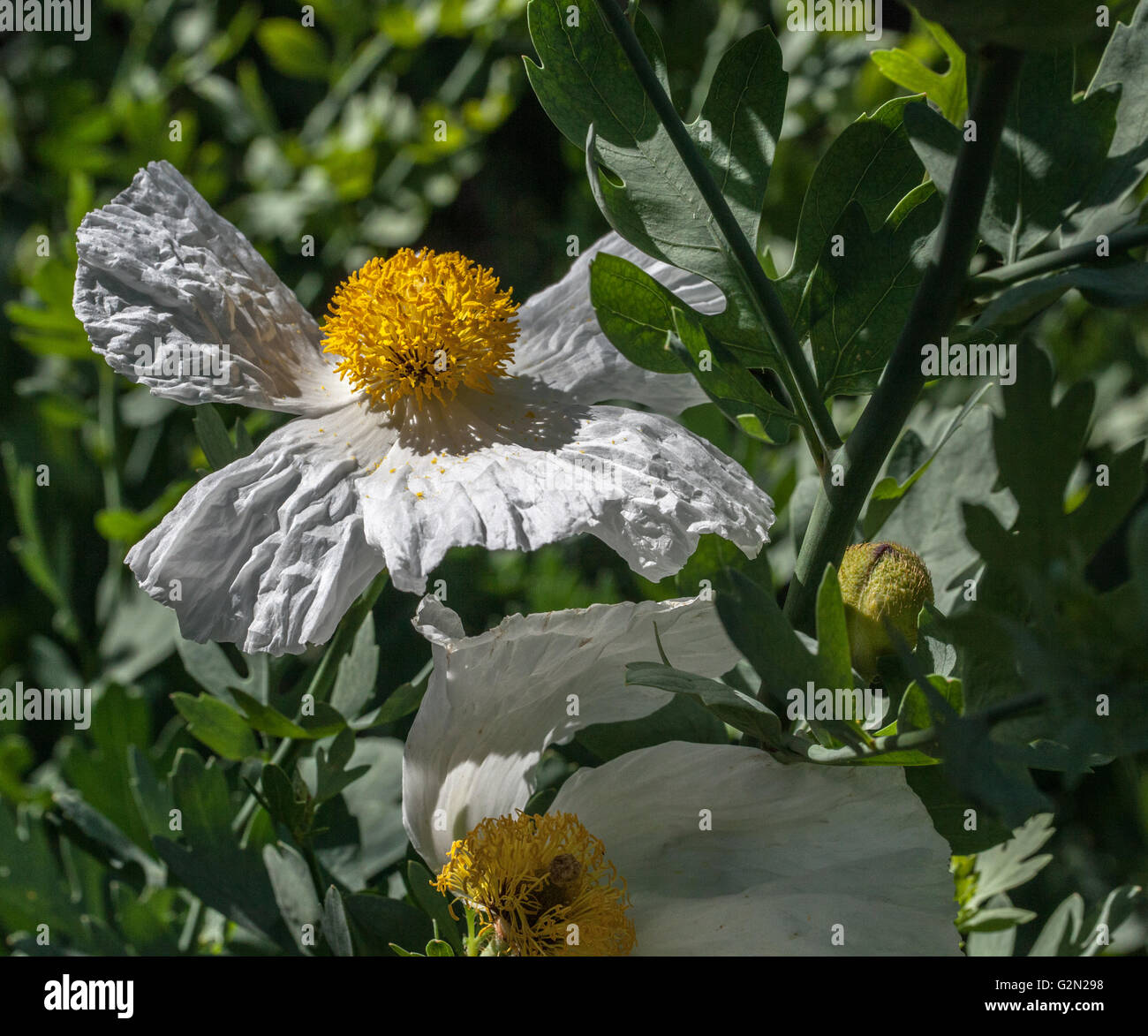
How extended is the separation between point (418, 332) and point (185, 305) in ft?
0.45

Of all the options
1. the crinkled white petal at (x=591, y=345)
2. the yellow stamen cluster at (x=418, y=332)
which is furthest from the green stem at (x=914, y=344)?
the yellow stamen cluster at (x=418, y=332)

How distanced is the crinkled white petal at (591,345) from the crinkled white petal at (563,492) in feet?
0.09

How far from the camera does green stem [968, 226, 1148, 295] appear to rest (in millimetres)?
473

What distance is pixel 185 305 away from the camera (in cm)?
68

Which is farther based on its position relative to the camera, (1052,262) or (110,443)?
(110,443)

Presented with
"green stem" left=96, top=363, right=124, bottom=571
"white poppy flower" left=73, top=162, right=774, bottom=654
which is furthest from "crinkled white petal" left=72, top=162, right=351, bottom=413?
"green stem" left=96, top=363, right=124, bottom=571

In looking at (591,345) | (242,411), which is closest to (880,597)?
(591,345)

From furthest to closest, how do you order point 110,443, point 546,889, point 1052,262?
1. point 110,443
2. point 546,889
3. point 1052,262

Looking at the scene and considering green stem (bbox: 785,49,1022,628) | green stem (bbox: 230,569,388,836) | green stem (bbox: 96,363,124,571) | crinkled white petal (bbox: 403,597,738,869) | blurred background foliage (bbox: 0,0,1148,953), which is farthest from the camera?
green stem (bbox: 96,363,124,571)

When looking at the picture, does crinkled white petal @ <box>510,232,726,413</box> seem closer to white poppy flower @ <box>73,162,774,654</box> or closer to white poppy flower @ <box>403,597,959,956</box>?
white poppy flower @ <box>73,162,774,654</box>

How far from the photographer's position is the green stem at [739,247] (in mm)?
524

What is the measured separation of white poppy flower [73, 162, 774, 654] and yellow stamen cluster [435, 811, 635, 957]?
0.15m

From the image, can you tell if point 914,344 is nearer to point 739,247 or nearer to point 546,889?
point 739,247

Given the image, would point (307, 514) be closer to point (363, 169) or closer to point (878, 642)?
point (878, 642)
